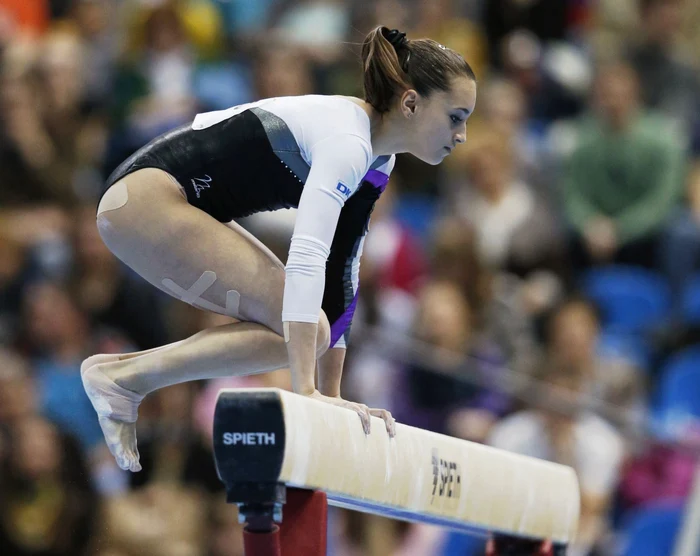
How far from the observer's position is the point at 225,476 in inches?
106

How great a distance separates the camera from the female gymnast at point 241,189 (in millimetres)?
3268

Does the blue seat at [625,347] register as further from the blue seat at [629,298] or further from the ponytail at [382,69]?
the ponytail at [382,69]

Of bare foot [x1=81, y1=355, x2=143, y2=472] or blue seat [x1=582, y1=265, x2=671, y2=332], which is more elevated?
bare foot [x1=81, y1=355, x2=143, y2=472]

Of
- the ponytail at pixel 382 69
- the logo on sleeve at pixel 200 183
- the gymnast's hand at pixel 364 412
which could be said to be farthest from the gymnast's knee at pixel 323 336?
the ponytail at pixel 382 69

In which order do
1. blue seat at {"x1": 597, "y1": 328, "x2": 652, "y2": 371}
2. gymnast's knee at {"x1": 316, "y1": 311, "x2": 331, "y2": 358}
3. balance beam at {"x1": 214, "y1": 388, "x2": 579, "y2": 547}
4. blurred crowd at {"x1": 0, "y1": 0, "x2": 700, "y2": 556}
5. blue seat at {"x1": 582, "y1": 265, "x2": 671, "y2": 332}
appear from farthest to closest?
blue seat at {"x1": 582, "y1": 265, "x2": 671, "y2": 332}, blue seat at {"x1": 597, "y1": 328, "x2": 652, "y2": 371}, blurred crowd at {"x1": 0, "y1": 0, "x2": 700, "y2": 556}, gymnast's knee at {"x1": 316, "y1": 311, "x2": 331, "y2": 358}, balance beam at {"x1": 214, "y1": 388, "x2": 579, "y2": 547}

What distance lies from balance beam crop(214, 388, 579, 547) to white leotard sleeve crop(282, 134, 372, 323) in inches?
12.3

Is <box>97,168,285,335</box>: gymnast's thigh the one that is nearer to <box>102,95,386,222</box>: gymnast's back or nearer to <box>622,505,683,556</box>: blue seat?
<box>102,95,386,222</box>: gymnast's back

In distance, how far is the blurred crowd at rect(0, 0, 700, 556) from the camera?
5762 mm

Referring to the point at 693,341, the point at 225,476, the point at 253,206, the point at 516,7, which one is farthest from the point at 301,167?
the point at 516,7

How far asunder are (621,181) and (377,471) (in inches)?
195

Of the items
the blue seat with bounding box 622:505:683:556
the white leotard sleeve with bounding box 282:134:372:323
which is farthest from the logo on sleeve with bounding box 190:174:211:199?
the blue seat with bounding box 622:505:683:556

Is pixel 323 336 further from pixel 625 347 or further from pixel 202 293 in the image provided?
pixel 625 347

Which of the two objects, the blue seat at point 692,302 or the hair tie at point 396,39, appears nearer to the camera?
the hair tie at point 396,39

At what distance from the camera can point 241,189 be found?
335 cm
